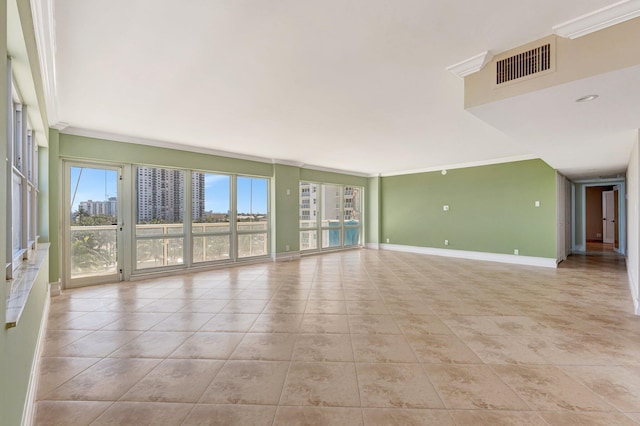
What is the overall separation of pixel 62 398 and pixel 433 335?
2.90 meters

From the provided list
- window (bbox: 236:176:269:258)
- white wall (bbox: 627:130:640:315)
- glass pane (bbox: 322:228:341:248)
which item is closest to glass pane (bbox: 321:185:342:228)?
glass pane (bbox: 322:228:341:248)

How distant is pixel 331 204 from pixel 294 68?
6.33 meters

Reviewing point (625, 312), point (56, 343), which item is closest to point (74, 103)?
point (56, 343)

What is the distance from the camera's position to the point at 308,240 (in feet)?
26.8

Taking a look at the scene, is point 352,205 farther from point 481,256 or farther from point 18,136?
point 18,136

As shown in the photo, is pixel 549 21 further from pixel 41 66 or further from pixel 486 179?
pixel 486 179

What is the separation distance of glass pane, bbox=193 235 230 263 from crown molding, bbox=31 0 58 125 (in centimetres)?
342

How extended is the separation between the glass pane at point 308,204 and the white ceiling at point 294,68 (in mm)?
3215

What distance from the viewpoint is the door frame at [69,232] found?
14.5 feet

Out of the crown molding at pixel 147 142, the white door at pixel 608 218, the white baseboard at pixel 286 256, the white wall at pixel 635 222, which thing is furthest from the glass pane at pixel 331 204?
the white door at pixel 608 218

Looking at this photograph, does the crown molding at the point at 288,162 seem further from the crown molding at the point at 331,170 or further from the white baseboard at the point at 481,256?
the white baseboard at the point at 481,256

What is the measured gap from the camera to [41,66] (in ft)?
7.70

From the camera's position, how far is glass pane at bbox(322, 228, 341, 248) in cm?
856

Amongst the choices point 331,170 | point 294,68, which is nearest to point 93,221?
point 294,68
